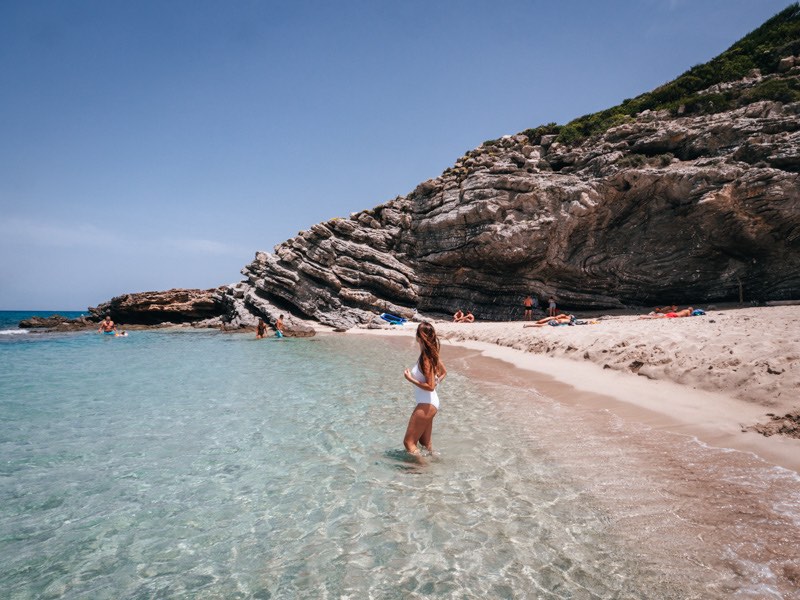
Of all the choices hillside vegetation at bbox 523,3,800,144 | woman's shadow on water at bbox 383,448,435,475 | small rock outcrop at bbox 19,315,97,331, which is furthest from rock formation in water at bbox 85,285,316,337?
woman's shadow on water at bbox 383,448,435,475

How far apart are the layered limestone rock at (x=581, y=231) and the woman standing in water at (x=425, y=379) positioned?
88.0 feet

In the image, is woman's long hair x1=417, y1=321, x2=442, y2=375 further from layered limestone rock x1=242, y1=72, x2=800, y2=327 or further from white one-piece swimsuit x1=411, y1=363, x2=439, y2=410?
layered limestone rock x1=242, y1=72, x2=800, y2=327

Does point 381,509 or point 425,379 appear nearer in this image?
point 381,509

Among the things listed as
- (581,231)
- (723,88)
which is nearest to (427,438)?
(581,231)

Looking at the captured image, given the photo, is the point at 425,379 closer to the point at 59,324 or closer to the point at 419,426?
the point at 419,426

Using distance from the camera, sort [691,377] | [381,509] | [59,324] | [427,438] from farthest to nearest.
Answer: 1. [59,324]
2. [691,377]
3. [427,438]
4. [381,509]

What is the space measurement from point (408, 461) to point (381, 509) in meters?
1.47

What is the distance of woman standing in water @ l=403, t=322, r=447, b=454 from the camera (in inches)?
239

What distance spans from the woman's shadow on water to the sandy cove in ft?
14.1

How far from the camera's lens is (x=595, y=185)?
97.6 ft

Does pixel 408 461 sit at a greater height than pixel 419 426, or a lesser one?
lesser

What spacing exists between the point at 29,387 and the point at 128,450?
31.1 feet

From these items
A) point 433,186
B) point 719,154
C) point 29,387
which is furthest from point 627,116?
point 29,387

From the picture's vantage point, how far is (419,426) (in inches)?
253
